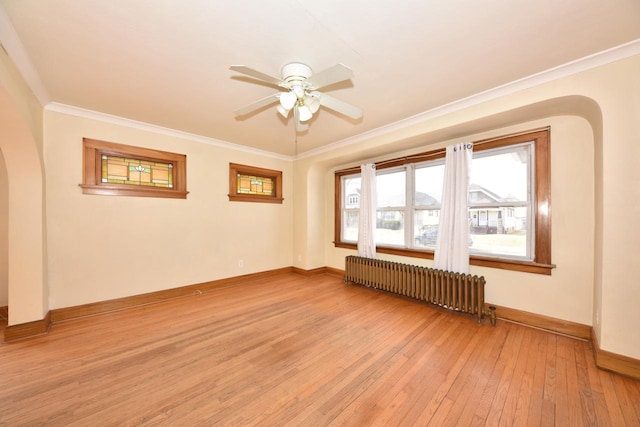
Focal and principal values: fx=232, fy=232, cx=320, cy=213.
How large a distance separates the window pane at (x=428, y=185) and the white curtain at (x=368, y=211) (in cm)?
71

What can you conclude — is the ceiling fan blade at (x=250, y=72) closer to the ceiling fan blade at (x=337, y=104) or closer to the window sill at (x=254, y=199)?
the ceiling fan blade at (x=337, y=104)

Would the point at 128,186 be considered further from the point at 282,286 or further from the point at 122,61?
the point at 282,286

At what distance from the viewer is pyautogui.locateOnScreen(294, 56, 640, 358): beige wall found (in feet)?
6.09

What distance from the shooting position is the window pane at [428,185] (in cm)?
357

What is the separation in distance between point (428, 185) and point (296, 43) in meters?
2.84

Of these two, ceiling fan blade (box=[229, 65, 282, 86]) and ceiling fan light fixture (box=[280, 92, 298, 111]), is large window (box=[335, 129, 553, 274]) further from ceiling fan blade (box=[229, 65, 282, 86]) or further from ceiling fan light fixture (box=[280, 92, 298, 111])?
ceiling fan blade (box=[229, 65, 282, 86])

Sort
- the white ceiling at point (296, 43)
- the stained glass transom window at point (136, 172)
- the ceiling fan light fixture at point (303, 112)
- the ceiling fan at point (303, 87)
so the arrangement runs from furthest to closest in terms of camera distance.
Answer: the stained glass transom window at point (136, 172)
the ceiling fan light fixture at point (303, 112)
the ceiling fan at point (303, 87)
the white ceiling at point (296, 43)

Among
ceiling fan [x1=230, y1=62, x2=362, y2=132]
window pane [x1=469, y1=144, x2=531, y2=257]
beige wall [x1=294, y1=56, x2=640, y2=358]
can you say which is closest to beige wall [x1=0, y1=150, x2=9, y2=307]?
ceiling fan [x1=230, y1=62, x2=362, y2=132]

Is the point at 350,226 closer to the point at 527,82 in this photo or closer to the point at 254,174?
the point at 254,174

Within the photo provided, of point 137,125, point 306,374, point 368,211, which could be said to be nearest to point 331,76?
point 306,374

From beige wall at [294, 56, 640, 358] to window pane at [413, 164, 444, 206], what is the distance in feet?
1.19

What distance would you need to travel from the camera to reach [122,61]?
1994 mm

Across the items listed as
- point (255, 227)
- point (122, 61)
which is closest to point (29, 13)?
point (122, 61)

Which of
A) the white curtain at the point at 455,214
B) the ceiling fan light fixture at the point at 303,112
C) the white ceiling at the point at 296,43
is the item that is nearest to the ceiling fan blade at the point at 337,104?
the ceiling fan light fixture at the point at 303,112
